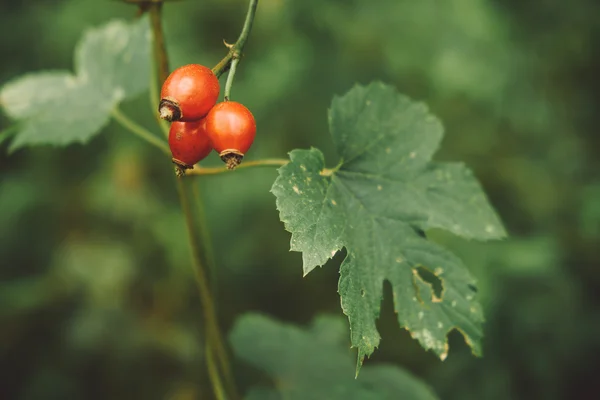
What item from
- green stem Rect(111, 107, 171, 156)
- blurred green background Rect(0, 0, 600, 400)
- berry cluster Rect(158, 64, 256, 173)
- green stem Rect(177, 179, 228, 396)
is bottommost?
blurred green background Rect(0, 0, 600, 400)

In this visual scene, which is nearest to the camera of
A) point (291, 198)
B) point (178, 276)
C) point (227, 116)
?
point (227, 116)

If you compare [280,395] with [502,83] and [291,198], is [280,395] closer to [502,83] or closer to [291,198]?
[291,198]

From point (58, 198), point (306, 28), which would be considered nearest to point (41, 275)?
point (58, 198)

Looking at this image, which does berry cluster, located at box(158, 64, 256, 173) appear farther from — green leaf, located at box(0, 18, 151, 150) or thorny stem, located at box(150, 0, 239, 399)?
green leaf, located at box(0, 18, 151, 150)

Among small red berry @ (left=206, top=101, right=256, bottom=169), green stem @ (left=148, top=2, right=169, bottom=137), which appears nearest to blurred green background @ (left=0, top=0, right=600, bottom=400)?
green stem @ (left=148, top=2, right=169, bottom=137)

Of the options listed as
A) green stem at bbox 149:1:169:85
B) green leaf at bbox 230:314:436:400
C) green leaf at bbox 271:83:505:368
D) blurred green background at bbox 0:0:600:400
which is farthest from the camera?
blurred green background at bbox 0:0:600:400

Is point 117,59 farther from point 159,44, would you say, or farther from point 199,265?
point 199,265
